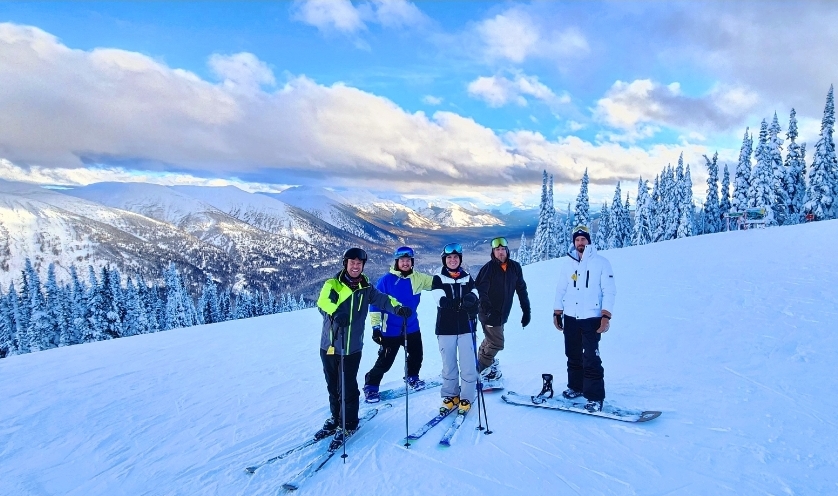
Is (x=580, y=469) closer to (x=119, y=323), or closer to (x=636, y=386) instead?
(x=636, y=386)

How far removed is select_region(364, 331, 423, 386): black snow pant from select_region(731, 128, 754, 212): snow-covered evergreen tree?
50.9m

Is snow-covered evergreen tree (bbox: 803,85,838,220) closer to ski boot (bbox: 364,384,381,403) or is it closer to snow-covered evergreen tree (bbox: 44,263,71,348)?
ski boot (bbox: 364,384,381,403)

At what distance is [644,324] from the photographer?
12211 mm

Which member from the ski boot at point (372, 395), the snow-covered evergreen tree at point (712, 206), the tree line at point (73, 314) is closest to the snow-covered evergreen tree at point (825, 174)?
the snow-covered evergreen tree at point (712, 206)

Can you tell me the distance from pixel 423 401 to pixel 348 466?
7.29ft

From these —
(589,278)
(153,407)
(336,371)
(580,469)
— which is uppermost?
(589,278)

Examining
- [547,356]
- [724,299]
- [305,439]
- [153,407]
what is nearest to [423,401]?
[305,439]

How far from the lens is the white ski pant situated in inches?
244

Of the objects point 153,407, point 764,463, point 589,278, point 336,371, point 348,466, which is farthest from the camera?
point 153,407

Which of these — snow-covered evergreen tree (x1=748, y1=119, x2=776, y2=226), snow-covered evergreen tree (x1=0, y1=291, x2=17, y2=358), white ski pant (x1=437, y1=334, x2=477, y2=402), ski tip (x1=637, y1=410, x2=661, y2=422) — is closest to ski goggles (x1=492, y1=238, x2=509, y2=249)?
white ski pant (x1=437, y1=334, x2=477, y2=402)

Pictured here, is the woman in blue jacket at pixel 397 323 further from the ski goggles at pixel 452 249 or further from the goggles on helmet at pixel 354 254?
the goggles on helmet at pixel 354 254

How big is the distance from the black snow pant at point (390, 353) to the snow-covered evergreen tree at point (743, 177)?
50.9 meters

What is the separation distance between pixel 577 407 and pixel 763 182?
48.8m

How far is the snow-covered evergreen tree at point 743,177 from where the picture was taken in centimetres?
4512
